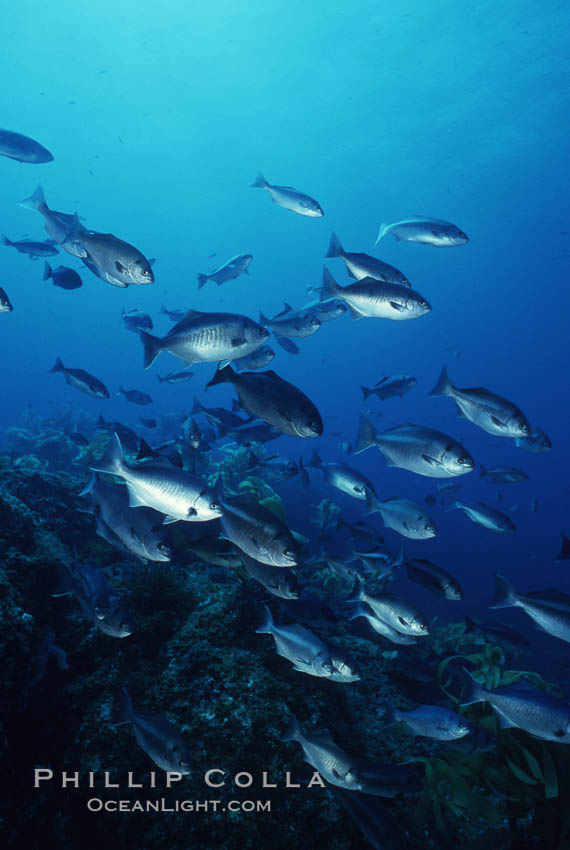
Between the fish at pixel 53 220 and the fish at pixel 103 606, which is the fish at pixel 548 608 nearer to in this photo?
the fish at pixel 103 606

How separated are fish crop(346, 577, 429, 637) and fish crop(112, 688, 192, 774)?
74.6 inches

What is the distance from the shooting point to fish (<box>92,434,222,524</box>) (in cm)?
293

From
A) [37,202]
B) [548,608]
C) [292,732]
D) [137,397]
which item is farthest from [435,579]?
[137,397]

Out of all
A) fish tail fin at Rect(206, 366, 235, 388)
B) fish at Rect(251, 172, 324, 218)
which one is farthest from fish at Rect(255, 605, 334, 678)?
fish at Rect(251, 172, 324, 218)

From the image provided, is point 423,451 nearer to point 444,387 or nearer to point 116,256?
point 444,387

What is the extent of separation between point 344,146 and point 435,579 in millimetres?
52810

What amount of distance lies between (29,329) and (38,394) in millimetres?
51887

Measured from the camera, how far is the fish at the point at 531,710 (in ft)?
9.57

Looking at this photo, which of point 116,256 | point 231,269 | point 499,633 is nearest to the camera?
point 116,256

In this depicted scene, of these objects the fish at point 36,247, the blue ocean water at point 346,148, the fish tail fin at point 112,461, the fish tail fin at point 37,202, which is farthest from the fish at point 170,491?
the blue ocean water at point 346,148

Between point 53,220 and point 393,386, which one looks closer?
point 53,220

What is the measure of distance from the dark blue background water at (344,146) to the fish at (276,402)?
1351cm

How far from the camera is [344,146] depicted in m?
44.6

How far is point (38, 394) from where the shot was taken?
5064 inches
